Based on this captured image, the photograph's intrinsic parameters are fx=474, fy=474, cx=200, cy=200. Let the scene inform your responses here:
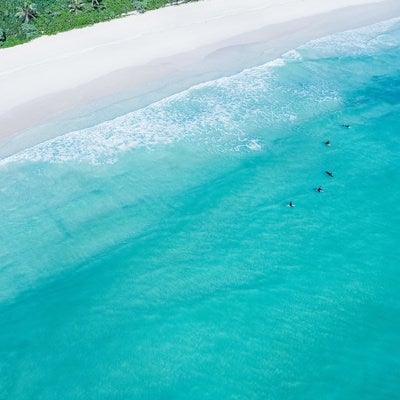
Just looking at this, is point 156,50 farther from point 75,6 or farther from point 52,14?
point 52,14

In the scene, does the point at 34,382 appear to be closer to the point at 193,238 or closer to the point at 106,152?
the point at 193,238

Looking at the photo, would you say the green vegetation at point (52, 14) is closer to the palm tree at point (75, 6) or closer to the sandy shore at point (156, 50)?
the palm tree at point (75, 6)

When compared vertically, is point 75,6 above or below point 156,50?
above

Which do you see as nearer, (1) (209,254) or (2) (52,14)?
(1) (209,254)

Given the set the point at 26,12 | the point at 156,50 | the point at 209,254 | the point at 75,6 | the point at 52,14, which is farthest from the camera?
the point at 75,6

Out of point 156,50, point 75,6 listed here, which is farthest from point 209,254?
point 75,6

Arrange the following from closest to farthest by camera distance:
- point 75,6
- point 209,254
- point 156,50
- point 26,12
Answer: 1. point 209,254
2. point 156,50
3. point 26,12
4. point 75,6

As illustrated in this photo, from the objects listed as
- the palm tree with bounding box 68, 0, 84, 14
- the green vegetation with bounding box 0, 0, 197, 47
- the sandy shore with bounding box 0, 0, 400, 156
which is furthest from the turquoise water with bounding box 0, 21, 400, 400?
the palm tree with bounding box 68, 0, 84, 14
